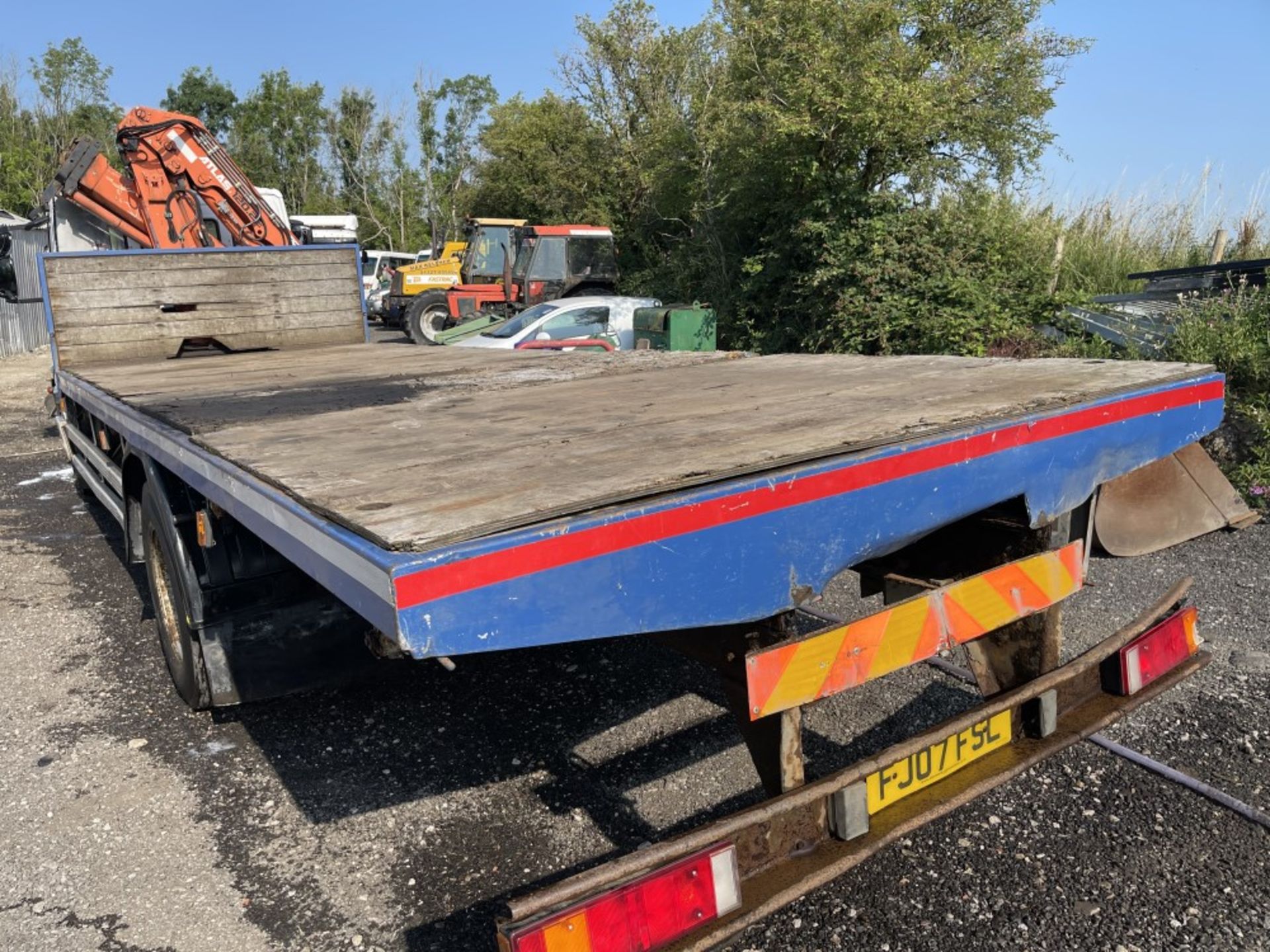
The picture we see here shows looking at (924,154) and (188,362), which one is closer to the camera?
(188,362)

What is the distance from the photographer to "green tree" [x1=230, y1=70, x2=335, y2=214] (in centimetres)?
5116

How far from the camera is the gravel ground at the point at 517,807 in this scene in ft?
8.84

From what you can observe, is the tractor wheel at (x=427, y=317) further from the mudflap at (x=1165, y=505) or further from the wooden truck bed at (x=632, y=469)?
the mudflap at (x=1165, y=505)

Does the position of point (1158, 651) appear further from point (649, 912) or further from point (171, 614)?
point (171, 614)

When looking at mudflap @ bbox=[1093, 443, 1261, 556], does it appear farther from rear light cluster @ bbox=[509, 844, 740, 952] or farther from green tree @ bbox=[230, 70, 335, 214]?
green tree @ bbox=[230, 70, 335, 214]

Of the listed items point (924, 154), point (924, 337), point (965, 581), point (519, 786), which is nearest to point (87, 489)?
point (519, 786)

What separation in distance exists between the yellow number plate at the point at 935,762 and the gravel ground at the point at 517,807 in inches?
21.3

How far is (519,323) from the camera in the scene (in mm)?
12578

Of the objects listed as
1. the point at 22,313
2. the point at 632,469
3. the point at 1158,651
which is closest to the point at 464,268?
the point at 22,313

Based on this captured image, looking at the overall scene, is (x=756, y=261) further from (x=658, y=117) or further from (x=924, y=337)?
(x=658, y=117)

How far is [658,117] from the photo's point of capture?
2278 centimetres

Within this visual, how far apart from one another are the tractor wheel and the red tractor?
23mm

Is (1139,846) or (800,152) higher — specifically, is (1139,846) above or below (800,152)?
below

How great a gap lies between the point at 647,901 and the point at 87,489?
309 inches
